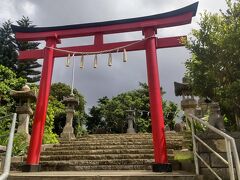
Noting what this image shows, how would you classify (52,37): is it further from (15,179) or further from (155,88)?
(15,179)

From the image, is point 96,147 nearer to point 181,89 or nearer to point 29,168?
point 29,168

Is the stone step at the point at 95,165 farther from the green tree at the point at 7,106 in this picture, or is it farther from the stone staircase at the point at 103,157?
the green tree at the point at 7,106

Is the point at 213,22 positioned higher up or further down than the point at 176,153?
→ higher up

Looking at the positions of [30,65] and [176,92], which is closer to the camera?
[176,92]

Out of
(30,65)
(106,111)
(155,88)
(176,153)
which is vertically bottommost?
(176,153)

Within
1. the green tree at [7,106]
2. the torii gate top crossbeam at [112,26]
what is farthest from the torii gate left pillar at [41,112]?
the green tree at [7,106]

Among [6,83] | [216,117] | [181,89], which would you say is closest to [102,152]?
[216,117]

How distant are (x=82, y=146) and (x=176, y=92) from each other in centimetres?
671

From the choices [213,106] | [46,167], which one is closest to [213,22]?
[213,106]

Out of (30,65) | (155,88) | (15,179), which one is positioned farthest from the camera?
(30,65)

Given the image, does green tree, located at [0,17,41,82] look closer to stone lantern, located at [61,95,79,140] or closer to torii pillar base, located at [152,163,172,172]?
stone lantern, located at [61,95,79,140]

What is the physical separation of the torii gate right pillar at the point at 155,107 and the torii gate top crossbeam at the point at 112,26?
316 mm

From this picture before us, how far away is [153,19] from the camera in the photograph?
734cm

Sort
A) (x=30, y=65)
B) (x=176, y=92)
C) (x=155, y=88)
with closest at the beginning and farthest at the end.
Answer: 1. (x=155, y=88)
2. (x=176, y=92)
3. (x=30, y=65)
